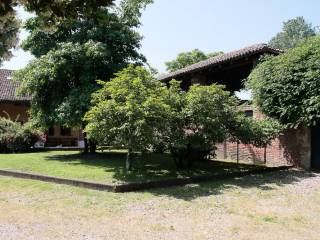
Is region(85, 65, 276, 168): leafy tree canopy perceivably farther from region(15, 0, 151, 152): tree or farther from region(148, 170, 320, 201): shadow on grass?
region(15, 0, 151, 152): tree

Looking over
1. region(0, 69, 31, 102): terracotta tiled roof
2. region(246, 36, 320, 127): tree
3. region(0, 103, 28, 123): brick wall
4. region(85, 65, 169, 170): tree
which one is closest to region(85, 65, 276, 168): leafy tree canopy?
region(85, 65, 169, 170): tree

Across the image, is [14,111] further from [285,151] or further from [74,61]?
[285,151]

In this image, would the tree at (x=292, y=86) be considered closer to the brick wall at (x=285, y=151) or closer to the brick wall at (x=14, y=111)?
the brick wall at (x=285, y=151)

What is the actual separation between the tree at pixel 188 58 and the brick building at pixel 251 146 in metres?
23.3

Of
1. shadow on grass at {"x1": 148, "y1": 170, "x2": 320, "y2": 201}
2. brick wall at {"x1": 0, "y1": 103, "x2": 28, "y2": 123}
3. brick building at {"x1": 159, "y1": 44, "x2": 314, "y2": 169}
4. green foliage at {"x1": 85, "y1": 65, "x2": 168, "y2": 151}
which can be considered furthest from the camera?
brick wall at {"x1": 0, "y1": 103, "x2": 28, "y2": 123}

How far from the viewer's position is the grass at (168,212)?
24.1ft

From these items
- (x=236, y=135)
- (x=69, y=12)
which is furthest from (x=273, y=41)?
(x=69, y=12)

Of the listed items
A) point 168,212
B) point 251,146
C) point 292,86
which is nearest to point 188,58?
point 251,146

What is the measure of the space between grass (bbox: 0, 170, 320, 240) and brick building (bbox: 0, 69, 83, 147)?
2044cm

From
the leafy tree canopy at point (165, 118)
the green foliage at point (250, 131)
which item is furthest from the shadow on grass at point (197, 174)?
the green foliage at point (250, 131)

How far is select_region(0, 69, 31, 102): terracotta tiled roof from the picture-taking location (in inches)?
1302

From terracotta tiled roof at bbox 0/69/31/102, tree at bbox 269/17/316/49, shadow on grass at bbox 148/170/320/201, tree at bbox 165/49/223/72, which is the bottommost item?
shadow on grass at bbox 148/170/320/201

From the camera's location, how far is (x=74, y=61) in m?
19.5

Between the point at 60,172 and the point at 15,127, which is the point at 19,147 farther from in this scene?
the point at 60,172
